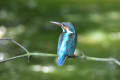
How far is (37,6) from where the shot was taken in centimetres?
786

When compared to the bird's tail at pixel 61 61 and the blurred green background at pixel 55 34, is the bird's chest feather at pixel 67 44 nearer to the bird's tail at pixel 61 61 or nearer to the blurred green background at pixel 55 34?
the bird's tail at pixel 61 61

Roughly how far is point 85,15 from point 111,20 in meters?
0.44

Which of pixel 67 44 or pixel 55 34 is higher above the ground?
pixel 67 44

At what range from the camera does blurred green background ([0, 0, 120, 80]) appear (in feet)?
16.5

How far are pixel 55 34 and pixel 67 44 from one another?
4.12 m

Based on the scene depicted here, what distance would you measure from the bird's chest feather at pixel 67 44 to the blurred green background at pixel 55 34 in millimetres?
2353

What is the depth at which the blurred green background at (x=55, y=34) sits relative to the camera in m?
5.04

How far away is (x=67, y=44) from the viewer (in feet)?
7.77

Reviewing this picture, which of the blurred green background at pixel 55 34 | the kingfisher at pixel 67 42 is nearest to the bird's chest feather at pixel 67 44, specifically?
the kingfisher at pixel 67 42

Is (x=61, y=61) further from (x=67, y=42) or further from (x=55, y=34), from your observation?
(x=55, y=34)

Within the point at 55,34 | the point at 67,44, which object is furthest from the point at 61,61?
the point at 55,34

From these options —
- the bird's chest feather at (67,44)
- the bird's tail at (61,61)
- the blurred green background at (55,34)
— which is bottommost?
the blurred green background at (55,34)

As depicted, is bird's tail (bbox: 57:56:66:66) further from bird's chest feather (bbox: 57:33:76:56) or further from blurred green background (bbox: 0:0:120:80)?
blurred green background (bbox: 0:0:120:80)

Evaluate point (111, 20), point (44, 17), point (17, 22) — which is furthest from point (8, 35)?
point (111, 20)
